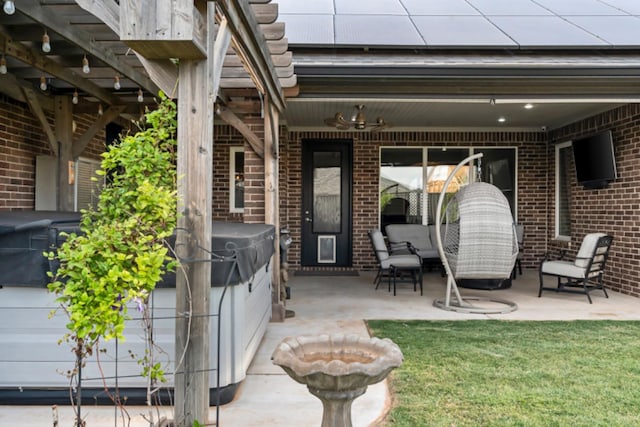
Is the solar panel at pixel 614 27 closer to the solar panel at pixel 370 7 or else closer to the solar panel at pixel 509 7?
the solar panel at pixel 509 7

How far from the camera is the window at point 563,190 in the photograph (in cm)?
761

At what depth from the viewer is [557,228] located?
7.92 metres

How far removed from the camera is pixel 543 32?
17.9 feet

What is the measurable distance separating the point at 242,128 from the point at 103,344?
8.56 feet

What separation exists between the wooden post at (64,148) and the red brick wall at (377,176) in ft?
11.6

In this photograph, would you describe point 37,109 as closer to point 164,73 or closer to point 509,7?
point 164,73

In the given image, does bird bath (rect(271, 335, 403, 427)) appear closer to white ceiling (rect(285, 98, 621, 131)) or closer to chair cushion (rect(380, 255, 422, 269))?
chair cushion (rect(380, 255, 422, 269))

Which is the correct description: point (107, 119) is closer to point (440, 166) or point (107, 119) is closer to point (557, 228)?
point (440, 166)

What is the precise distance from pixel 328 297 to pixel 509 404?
10.8 ft

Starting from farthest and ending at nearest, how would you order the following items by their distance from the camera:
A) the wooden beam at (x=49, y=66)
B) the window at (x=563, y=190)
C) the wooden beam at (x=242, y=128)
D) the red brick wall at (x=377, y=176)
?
the red brick wall at (x=377, y=176) < the window at (x=563, y=190) < the wooden beam at (x=242, y=128) < the wooden beam at (x=49, y=66)

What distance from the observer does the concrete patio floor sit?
2.43 meters

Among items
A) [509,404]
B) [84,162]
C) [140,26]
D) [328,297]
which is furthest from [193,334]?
[84,162]

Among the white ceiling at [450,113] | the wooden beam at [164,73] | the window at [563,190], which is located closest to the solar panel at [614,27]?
the white ceiling at [450,113]

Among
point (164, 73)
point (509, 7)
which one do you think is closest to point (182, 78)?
point (164, 73)
